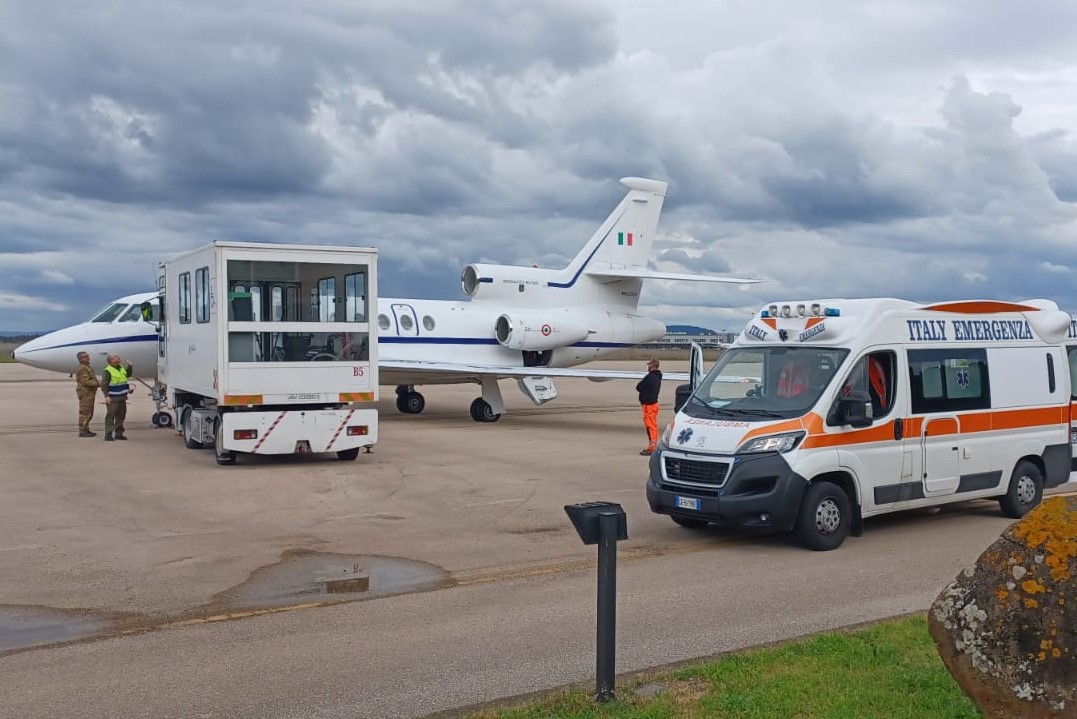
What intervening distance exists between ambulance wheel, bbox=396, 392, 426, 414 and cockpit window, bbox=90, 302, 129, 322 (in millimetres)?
7491

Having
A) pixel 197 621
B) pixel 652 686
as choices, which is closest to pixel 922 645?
pixel 652 686

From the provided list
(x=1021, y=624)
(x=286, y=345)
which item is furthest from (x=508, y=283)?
(x=1021, y=624)

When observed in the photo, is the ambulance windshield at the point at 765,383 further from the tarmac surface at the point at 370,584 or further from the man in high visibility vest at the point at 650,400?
the man in high visibility vest at the point at 650,400

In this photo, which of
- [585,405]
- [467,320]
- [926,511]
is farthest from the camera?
[585,405]

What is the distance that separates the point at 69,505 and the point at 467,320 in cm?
1482

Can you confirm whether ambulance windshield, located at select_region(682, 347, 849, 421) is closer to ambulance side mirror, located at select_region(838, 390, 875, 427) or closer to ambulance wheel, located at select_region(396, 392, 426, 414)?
ambulance side mirror, located at select_region(838, 390, 875, 427)

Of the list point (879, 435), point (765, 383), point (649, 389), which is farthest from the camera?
point (649, 389)

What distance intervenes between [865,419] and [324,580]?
5.28 m

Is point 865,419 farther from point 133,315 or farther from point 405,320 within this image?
point 133,315

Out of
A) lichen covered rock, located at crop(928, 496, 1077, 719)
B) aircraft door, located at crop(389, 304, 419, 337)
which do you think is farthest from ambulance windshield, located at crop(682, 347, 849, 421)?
aircraft door, located at crop(389, 304, 419, 337)

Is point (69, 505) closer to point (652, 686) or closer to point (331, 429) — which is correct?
point (331, 429)

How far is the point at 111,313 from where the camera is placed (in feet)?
76.6

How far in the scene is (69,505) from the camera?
41.2ft

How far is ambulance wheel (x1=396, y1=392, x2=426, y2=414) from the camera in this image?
90.7 feet
